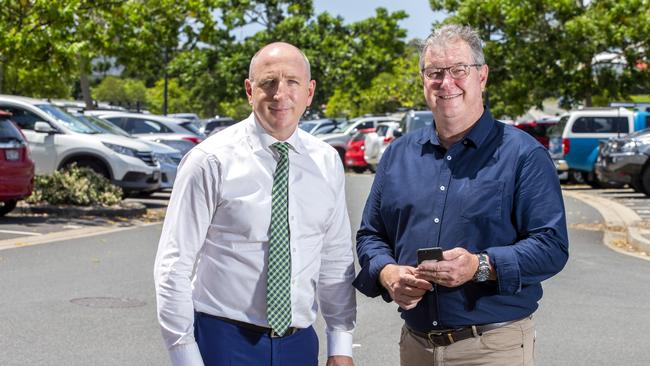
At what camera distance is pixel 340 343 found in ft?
13.0

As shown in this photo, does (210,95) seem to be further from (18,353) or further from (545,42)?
(18,353)

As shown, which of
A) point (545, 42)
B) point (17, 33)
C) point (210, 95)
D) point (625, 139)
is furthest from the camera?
point (210, 95)

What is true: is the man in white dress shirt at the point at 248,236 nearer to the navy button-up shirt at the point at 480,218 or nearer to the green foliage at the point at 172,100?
the navy button-up shirt at the point at 480,218

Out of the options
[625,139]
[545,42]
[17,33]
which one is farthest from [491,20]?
[17,33]

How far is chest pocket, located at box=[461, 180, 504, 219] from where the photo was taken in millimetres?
3734

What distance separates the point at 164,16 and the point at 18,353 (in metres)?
17.9

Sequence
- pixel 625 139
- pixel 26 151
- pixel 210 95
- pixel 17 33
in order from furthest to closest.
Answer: pixel 210 95 → pixel 625 139 → pixel 17 33 → pixel 26 151

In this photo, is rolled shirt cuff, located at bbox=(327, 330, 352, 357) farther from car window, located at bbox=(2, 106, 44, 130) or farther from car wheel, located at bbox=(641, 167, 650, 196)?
car wheel, located at bbox=(641, 167, 650, 196)

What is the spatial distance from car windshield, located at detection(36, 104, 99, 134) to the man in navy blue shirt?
16361 mm

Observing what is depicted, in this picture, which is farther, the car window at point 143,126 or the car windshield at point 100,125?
the car window at point 143,126

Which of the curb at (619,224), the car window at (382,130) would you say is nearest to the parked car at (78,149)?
the curb at (619,224)

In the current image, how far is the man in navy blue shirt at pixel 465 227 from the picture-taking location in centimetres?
370

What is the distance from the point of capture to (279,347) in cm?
372

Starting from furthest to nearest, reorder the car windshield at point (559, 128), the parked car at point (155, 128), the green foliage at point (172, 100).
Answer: the green foliage at point (172, 100) → the car windshield at point (559, 128) → the parked car at point (155, 128)
